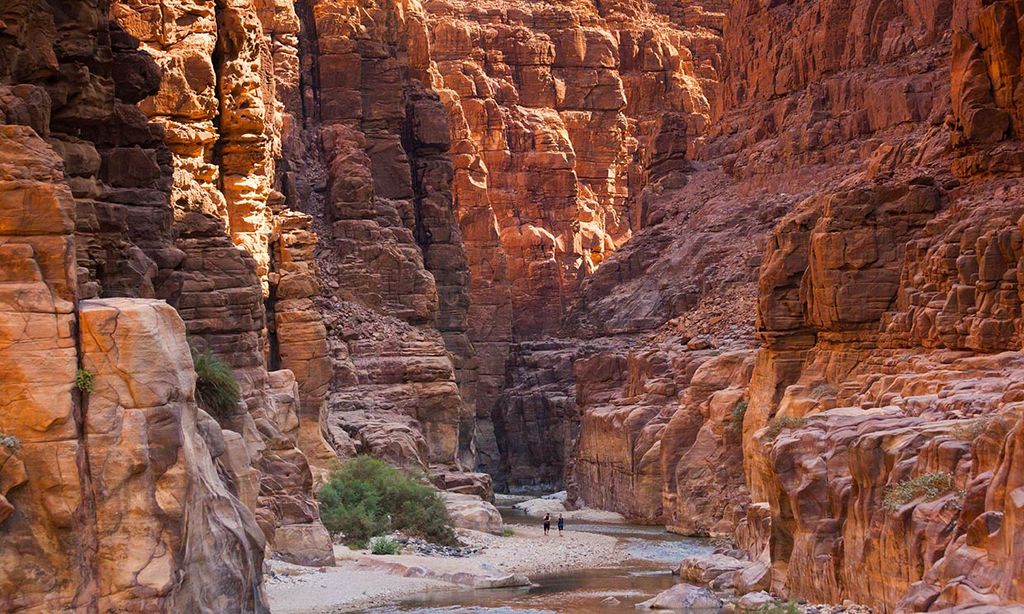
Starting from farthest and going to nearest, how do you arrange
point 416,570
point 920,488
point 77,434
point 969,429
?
point 416,570
point 969,429
point 920,488
point 77,434

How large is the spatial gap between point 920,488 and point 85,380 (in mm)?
13814

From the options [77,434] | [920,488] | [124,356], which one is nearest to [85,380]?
[124,356]

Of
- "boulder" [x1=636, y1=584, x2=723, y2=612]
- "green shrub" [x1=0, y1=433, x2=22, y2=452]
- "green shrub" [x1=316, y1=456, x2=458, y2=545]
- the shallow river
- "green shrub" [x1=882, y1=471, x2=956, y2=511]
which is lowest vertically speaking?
the shallow river

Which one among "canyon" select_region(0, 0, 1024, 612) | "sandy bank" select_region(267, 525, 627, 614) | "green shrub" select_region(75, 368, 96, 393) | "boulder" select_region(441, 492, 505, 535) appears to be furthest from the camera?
"boulder" select_region(441, 492, 505, 535)

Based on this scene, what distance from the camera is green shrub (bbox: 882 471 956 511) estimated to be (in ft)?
95.9

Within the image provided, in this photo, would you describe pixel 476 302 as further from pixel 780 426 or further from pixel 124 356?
pixel 124 356

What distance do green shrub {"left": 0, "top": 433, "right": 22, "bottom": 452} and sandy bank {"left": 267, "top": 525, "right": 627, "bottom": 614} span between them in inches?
558

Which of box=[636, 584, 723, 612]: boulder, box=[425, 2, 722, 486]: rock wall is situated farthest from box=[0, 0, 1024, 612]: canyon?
box=[636, 584, 723, 612]: boulder

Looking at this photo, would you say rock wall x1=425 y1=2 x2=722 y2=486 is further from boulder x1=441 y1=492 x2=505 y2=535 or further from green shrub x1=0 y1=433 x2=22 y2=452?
green shrub x1=0 y1=433 x2=22 y2=452

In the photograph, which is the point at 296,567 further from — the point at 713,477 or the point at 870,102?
the point at 870,102

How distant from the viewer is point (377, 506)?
55.0m

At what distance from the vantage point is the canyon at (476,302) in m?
25.0

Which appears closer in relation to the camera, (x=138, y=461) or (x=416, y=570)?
(x=138, y=461)

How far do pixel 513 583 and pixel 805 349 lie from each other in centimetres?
1463
